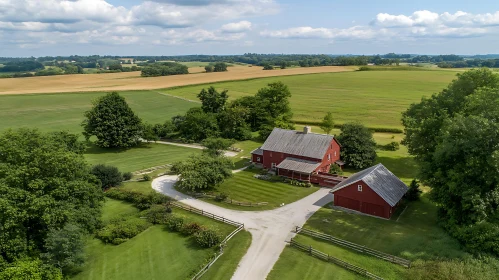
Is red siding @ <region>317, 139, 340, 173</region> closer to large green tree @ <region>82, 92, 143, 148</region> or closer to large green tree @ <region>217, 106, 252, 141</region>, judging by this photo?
large green tree @ <region>217, 106, 252, 141</region>

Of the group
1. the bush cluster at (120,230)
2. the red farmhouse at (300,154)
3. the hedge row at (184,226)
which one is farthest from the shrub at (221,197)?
the red farmhouse at (300,154)

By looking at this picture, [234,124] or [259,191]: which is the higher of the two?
[234,124]

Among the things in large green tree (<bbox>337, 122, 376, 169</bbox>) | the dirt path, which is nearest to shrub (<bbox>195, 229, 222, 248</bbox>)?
the dirt path

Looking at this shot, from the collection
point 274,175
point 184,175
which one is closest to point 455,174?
point 274,175

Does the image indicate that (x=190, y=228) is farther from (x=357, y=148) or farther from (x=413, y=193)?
(x=357, y=148)

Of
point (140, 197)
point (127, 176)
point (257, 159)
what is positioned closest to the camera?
point (140, 197)

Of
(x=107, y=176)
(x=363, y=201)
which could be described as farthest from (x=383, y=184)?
(x=107, y=176)
